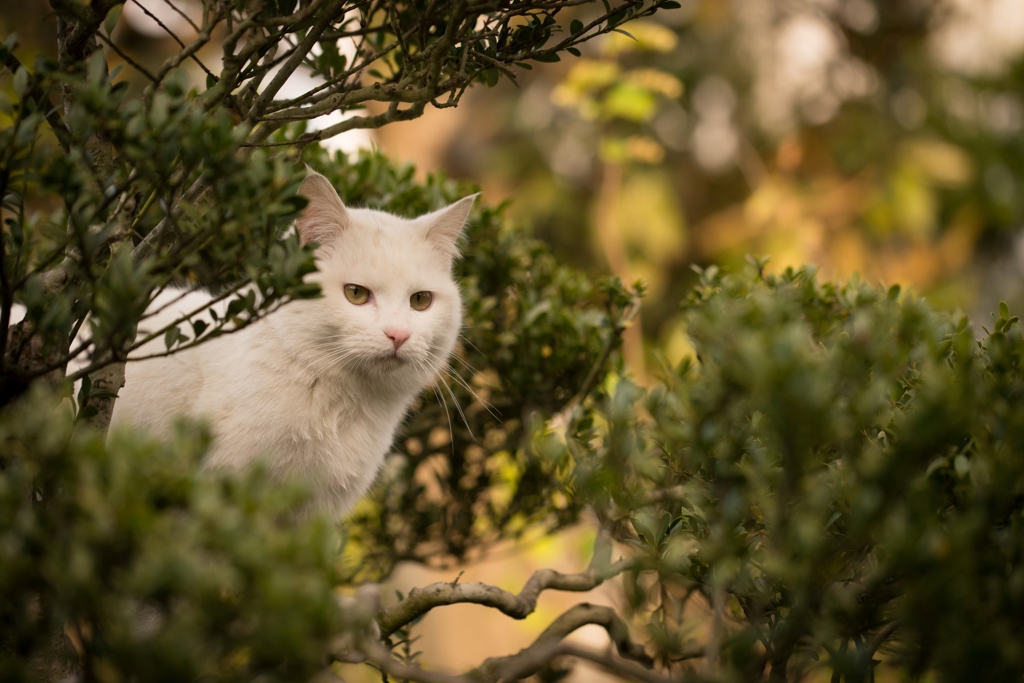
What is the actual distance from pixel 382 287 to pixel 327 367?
0.86 ft

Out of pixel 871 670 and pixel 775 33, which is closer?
pixel 871 670

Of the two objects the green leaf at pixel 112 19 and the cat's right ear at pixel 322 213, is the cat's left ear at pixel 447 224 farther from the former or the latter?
the green leaf at pixel 112 19

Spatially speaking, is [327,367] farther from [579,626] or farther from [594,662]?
[594,662]

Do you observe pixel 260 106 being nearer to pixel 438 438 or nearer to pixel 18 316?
pixel 18 316

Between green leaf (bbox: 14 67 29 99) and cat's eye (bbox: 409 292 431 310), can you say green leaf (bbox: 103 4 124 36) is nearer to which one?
green leaf (bbox: 14 67 29 99)

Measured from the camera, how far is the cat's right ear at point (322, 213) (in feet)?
6.07

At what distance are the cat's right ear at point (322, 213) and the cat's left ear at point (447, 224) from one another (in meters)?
0.25

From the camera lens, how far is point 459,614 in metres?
5.02

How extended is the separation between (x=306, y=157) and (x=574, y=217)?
4.47 meters

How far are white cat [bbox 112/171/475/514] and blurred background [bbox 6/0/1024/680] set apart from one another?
3529 mm

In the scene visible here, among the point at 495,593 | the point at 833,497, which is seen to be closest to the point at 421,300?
the point at 495,593

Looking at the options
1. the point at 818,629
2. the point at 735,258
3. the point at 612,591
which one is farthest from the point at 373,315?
the point at 735,258

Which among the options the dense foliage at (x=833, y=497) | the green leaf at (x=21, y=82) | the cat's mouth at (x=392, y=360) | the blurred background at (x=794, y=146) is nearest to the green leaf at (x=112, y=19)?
the green leaf at (x=21, y=82)

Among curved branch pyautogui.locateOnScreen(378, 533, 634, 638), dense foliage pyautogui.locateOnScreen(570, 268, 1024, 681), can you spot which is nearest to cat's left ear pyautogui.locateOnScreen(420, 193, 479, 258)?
dense foliage pyautogui.locateOnScreen(570, 268, 1024, 681)
